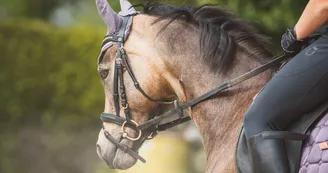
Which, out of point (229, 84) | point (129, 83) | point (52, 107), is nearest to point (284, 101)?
point (229, 84)

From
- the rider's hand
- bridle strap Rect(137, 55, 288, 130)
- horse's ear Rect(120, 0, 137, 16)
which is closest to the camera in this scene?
the rider's hand

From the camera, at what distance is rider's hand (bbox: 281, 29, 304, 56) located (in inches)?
159

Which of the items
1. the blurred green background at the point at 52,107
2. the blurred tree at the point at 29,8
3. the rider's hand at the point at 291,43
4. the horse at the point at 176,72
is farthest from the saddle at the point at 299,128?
the blurred tree at the point at 29,8

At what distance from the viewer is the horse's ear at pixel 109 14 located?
4.82m

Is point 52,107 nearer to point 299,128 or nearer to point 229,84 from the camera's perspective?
point 229,84

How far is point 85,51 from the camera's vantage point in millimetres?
14289

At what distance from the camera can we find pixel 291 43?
13.3 ft

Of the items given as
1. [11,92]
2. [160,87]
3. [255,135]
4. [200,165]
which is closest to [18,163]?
[11,92]

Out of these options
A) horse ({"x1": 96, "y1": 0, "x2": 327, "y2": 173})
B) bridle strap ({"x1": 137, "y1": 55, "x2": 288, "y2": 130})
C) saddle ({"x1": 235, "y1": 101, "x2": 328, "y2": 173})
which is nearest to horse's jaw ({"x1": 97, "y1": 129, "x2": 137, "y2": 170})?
horse ({"x1": 96, "y1": 0, "x2": 327, "y2": 173})

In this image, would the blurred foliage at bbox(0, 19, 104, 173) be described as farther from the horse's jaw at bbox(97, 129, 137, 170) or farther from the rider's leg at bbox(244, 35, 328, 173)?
the rider's leg at bbox(244, 35, 328, 173)

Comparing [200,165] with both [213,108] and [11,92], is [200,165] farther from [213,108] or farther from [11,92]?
[213,108]

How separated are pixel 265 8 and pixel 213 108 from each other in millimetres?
3571

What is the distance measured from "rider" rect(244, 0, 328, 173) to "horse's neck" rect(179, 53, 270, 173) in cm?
46

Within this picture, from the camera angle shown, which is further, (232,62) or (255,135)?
(232,62)
